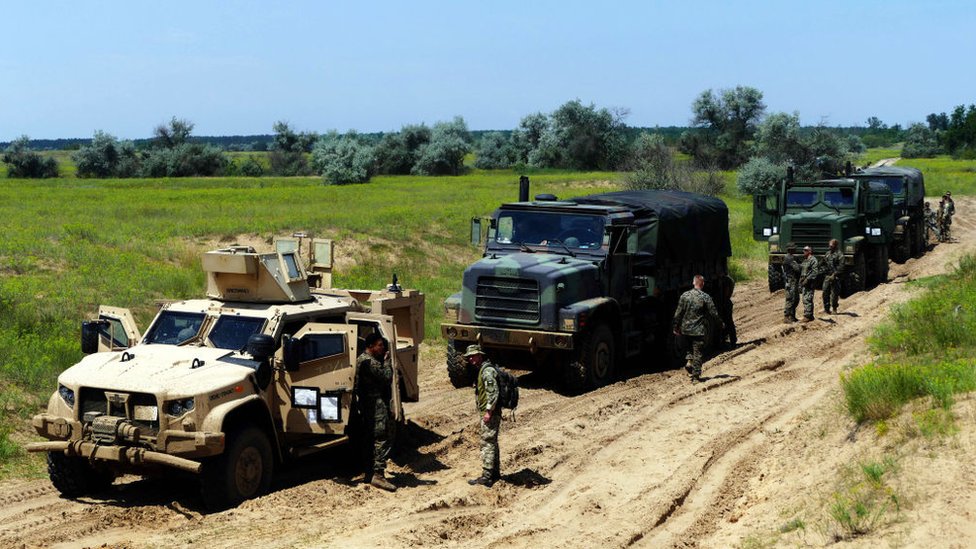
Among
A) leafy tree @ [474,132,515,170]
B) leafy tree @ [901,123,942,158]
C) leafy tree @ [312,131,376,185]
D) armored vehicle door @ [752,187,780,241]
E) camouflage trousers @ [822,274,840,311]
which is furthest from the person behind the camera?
leafy tree @ [901,123,942,158]

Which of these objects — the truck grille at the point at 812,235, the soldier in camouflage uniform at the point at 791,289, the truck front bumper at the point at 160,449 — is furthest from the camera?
the truck grille at the point at 812,235

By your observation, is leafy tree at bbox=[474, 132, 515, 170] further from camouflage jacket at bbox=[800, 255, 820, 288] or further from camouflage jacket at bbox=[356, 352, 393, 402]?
camouflage jacket at bbox=[356, 352, 393, 402]

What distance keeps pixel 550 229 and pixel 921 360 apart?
5946 millimetres

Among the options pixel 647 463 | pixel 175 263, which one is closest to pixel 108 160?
pixel 175 263

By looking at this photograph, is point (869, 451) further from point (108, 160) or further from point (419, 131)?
point (419, 131)

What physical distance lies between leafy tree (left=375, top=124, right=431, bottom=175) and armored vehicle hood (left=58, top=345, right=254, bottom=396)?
73.4 meters

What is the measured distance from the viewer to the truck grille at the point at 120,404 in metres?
9.51

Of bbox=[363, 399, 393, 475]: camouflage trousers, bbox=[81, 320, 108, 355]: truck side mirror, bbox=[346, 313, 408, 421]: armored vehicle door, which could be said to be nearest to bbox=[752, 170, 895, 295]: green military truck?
bbox=[346, 313, 408, 421]: armored vehicle door

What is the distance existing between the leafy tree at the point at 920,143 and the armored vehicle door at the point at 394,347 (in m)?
104

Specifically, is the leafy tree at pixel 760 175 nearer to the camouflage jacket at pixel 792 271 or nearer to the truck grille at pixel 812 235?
the truck grille at pixel 812 235

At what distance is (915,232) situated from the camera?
31.8m

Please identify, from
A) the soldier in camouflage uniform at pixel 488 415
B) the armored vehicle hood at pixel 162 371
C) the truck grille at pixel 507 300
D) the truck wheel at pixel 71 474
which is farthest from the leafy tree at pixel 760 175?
the truck wheel at pixel 71 474

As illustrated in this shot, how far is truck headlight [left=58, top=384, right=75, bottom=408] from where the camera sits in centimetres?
986

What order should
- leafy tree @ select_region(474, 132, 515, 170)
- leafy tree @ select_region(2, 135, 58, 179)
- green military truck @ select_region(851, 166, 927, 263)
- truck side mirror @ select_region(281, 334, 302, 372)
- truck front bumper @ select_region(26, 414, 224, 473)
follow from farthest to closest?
1. leafy tree @ select_region(474, 132, 515, 170)
2. leafy tree @ select_region(2, 135, 58, 179)
3. green military truck @ select_region(851, 166, 927, 263)
4. truck side mirror @ select_region(281, 334, 302, 372)
5. truck front bumper @ select_region(26, 414, 224, 473)
